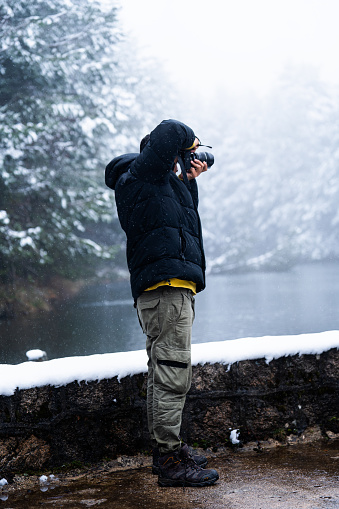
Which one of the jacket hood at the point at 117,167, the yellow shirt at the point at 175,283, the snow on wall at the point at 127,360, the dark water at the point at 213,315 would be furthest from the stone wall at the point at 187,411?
the dark water at the point at 213,315

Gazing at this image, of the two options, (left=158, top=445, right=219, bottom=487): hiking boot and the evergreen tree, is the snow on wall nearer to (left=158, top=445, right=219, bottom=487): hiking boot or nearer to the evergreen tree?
(left=158, top=445, right=219, bottom=487): hiking boot

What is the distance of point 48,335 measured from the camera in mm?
9617

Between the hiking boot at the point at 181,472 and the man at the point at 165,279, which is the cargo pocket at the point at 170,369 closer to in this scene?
the man at the point at 165,279

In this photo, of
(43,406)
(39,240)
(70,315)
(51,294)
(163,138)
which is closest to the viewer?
(163,138)

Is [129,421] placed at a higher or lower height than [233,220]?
lower

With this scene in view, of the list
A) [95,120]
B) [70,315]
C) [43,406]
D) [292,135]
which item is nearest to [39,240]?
[95,120]

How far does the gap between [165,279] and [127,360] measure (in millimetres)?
420

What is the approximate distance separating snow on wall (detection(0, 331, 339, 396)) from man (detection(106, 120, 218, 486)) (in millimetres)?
201

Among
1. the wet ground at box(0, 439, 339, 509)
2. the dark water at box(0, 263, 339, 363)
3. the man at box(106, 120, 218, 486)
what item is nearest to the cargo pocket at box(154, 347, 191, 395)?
the man at box(106, 120, 218, 486)

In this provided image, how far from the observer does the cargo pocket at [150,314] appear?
1397 mm

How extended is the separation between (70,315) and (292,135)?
1722 centimetres

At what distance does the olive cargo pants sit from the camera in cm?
136

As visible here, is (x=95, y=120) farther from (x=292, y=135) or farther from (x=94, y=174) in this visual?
(x=292, y=135)

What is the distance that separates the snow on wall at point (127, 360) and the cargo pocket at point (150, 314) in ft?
0.88
